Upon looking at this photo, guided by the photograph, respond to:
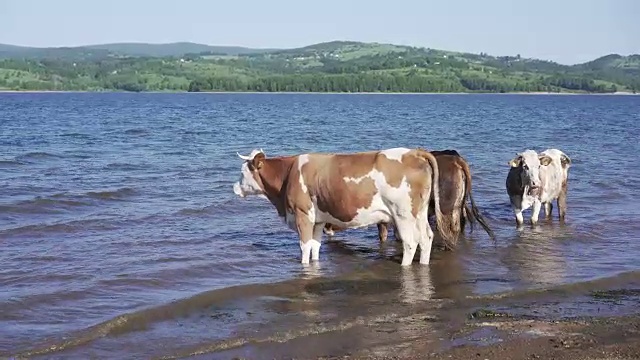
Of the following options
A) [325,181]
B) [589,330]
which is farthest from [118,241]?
[589,330]

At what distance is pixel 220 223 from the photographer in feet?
62.0

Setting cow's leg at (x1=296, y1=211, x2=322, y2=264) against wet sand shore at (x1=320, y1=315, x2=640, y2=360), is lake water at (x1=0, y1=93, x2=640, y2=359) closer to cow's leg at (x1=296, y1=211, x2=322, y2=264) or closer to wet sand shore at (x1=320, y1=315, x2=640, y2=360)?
cow's leg at (x1=296, y1=211, x2=322, y2=264)

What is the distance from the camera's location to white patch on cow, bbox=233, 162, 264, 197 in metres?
15.2

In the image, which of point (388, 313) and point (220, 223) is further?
point (220, 223)

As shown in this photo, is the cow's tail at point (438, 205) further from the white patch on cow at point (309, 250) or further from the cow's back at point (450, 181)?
the white patch on cow at point (309, 250)

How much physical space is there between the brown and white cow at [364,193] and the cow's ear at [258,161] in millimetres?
587

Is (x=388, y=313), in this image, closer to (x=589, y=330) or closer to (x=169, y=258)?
(x=589, y=330)

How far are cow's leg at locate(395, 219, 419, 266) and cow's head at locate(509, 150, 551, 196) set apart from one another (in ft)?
16.0

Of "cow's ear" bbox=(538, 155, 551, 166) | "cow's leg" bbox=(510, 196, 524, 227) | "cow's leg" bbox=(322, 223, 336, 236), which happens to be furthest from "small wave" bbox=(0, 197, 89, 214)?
"cow's ear" bbox=(538, 155, 551, 166)

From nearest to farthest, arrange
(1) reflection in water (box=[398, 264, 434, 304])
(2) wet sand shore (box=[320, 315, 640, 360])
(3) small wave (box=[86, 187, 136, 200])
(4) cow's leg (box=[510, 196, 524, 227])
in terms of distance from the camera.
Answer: (2) wet sand shore (box=[320, 315, 640, 360]) < (1) reflection in water (box=[398, 264, 434, 304]) < (4) cow's leg (box=[510, 196, 524, 227]) < (3) small wave (box=[86, 187, 136, 200])

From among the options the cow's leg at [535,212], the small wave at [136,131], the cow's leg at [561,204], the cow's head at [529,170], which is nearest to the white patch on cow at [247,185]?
the cow's head at [529,170]

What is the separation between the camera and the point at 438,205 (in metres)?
14.2

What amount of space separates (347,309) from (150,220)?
8527 millimetres

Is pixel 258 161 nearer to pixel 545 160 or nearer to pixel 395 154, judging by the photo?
pixel 395 154
